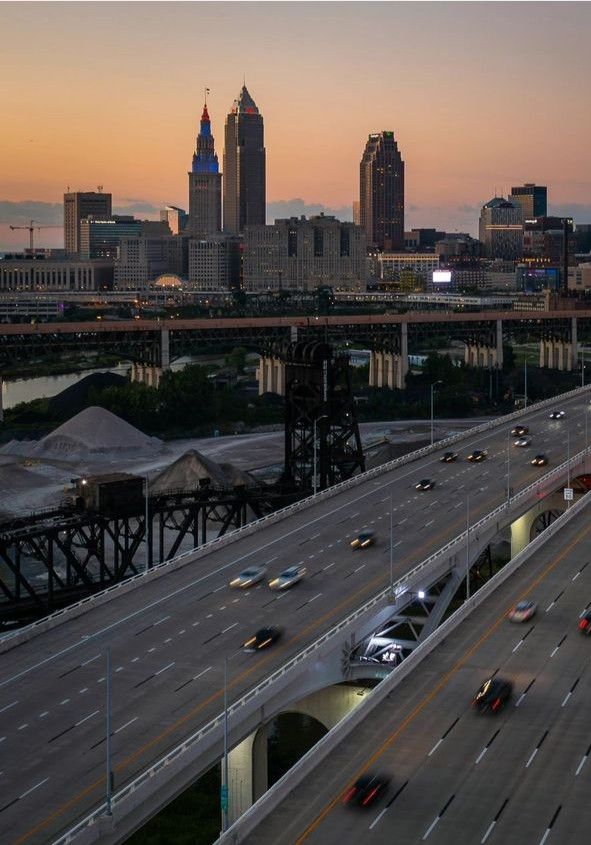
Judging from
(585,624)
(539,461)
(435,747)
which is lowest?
(435,747)

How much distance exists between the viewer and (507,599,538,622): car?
5622cm

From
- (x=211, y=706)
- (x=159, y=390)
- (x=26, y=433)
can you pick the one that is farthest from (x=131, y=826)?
(x=159, y=390)

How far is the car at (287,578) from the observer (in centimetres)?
5938

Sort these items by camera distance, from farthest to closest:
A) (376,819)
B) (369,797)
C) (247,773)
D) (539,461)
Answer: (539,461) → (247,773) → (369,797) → (376,819)

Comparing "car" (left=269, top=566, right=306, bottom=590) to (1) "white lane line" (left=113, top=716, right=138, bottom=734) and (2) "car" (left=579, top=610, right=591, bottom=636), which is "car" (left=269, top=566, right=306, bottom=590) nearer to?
(2) "car" (left=579, top=610, right=591, bottom=636)

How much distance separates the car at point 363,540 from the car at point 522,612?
11369 mm

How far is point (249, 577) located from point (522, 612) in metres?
12.0

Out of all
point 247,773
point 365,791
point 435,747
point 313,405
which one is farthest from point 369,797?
point 313,405

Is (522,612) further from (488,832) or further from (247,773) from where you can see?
(488,832)

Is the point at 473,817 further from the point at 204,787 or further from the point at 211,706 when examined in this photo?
the point at 204,787

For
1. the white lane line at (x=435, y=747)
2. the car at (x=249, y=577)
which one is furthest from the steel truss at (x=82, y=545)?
the white lane line at (x=435, y=747)

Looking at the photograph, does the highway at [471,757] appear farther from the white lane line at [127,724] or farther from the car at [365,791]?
the white lane line at [127,724]

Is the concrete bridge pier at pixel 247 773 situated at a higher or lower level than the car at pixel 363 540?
lower

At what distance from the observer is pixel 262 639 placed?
51.2 metres
